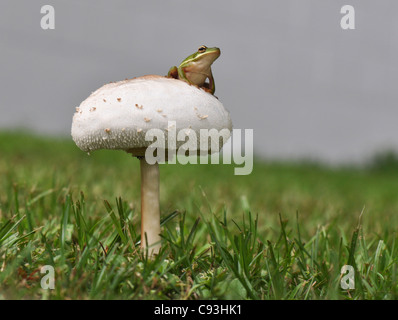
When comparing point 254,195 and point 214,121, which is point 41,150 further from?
point 214,121

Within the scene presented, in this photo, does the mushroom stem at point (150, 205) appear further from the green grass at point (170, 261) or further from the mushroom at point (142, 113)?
the mushroom at point (142, 113)

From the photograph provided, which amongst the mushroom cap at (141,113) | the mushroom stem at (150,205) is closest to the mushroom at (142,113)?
the mushroom cap at (141,113)

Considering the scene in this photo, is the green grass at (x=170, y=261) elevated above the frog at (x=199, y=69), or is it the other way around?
the frog at (x=199, y=69)

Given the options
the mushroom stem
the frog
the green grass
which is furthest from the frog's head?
the green grass

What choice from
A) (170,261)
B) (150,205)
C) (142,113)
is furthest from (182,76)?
(170,261)

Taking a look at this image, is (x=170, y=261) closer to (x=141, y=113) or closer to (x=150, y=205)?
(x=150, y=205)

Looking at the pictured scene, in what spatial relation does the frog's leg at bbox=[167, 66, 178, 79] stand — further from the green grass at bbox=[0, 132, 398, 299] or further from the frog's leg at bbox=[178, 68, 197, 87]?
the green grass at bbox=[0, 132, 398, 299]
